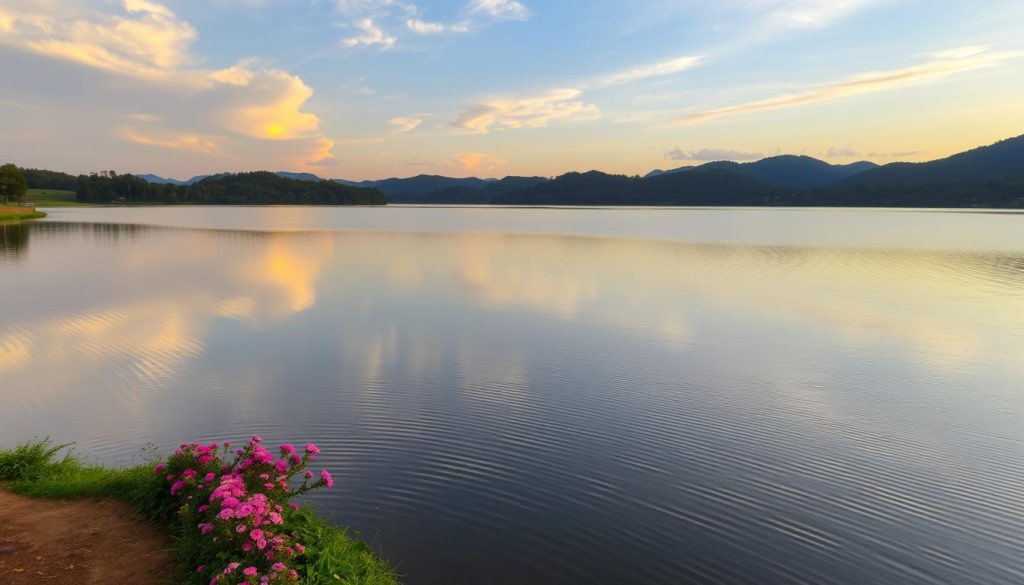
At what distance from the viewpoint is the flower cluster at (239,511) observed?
6.55 m

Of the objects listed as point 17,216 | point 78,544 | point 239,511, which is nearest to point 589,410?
point 239,511

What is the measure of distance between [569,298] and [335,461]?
20933 millimetres

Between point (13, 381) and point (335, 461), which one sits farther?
point (13, 381)

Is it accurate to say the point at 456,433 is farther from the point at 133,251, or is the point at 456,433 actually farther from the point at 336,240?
the point at 336,240

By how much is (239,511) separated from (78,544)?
3.00m

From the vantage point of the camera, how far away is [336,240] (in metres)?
70.9

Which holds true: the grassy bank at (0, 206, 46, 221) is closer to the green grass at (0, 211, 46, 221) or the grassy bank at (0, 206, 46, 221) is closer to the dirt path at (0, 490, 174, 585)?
the green grass at (0, 211, 46, 221)

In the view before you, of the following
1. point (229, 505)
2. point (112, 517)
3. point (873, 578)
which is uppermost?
point (229, 505)

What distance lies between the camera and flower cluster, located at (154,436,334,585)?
6.55 m

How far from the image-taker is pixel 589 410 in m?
14.8

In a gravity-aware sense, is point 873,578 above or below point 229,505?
below

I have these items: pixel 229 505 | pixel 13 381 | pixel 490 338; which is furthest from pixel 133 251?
pixel 229 505

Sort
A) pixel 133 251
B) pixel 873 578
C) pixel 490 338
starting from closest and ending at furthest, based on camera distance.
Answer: pixel 873 578 < pixel 490 338 < pixel 133 251

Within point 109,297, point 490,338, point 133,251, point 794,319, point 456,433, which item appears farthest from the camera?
point 133,251
